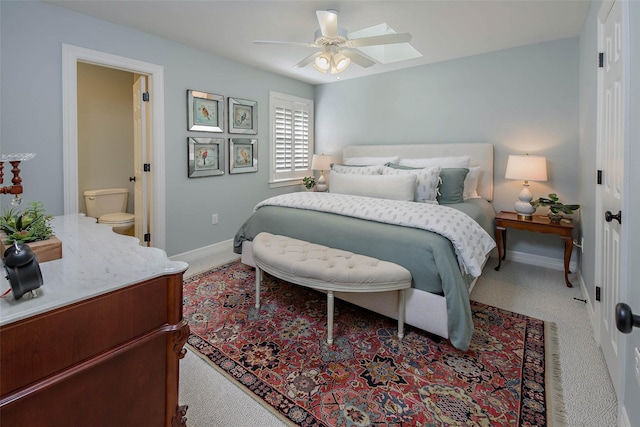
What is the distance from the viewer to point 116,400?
3.16 feet

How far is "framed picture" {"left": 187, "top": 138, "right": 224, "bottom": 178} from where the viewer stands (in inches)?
144

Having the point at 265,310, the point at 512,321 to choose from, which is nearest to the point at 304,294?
the point at 265,310

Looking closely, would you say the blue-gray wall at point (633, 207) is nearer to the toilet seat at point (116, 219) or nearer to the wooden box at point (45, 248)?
the wooden box at point (45, 248)

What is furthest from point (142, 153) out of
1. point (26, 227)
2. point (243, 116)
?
point (26, 227)

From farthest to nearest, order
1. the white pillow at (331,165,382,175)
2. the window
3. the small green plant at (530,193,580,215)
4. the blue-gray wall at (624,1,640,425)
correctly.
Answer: the window < the white pillow at (331,165,382,175) < the small green plant at (530,193,580,215) < the blue-gray wall at (624,1,640,425)

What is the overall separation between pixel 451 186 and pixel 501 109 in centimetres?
119

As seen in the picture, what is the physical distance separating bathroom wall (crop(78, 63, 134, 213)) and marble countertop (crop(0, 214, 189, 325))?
3250 mm

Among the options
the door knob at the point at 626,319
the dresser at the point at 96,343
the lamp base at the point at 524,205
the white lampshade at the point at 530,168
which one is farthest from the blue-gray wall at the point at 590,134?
the dresser at the point at 96,343

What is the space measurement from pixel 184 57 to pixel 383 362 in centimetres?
356

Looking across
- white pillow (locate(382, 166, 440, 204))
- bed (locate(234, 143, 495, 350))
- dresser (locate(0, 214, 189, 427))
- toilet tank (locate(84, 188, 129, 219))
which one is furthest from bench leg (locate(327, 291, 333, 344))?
toilet tank (locate(84, 188, 129, 219))

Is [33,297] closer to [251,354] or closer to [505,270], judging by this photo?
[251,354]

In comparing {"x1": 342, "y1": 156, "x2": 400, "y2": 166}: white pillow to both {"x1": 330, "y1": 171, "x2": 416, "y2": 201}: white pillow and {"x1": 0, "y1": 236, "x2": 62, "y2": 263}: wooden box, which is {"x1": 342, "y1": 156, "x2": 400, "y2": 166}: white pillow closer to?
{"x1": 330, "y1": 171, "x2": 416, "y2": 201}: white pillow

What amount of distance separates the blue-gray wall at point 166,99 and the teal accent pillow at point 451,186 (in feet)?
8.07

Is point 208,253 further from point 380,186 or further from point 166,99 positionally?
point 380,186
